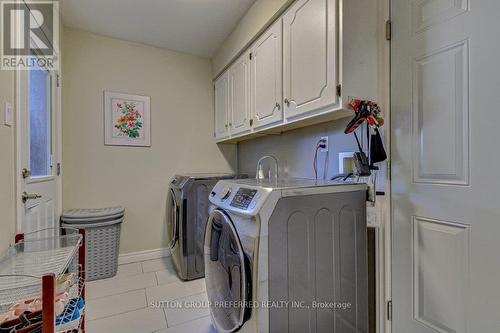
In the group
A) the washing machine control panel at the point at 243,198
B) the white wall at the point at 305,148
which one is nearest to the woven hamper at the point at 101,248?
the white wall at the point at 305,148

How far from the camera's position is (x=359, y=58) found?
128 centimetres

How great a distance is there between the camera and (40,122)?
1.79 m

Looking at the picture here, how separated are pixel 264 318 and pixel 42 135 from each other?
2.01m

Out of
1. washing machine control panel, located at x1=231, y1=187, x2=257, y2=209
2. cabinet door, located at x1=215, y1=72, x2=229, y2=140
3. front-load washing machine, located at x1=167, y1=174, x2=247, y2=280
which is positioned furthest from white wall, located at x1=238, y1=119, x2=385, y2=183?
washing machine control panel, located at x1=231, y1=187, x2=257, y2=209

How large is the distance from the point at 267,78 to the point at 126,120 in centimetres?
167

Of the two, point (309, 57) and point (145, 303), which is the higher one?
point (309, 57)

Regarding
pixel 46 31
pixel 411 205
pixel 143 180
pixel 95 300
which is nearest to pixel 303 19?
pixel 411 205

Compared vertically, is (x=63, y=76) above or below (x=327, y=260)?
above

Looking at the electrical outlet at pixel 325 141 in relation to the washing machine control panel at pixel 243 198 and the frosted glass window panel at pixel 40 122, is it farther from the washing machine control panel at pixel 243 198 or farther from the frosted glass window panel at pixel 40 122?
the frosted glass window panel at pixel 40 122

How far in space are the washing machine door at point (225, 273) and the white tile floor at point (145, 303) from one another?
0.31 m

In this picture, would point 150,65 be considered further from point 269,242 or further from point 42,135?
point 269,242

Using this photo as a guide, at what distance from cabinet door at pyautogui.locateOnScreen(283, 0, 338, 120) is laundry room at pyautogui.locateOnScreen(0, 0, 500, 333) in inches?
0.4

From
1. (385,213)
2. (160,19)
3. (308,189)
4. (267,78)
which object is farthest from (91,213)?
(385,213)

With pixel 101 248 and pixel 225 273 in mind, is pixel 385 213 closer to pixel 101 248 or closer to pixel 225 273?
pixel 225 273
